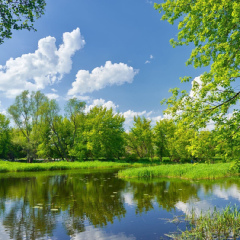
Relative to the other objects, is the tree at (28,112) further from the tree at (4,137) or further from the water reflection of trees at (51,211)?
the water reflection of trees at (51,211)

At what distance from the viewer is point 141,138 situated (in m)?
58.3

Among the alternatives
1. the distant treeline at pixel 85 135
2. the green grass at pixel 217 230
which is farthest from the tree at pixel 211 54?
the distant treeline at pixel 85 135

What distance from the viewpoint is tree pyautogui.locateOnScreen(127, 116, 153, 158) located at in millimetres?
57938

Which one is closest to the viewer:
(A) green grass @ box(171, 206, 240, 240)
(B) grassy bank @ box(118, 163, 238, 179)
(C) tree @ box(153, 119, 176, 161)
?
(A) green grass @ box(171, 206, 240, 240)

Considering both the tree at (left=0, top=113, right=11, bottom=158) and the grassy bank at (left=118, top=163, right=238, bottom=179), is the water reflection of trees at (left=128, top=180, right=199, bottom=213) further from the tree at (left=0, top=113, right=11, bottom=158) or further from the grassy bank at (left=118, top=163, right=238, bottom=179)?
the tree at (left=0, top=113, right=11, bottom=158)

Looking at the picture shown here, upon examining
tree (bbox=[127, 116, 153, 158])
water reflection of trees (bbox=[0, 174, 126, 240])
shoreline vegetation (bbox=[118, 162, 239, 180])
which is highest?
tree (bbox=[127, 116, 153, 158])

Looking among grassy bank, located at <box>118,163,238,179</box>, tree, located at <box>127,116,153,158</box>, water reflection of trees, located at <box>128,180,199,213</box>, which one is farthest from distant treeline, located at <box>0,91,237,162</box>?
water reflection of trees, located at <box>128,180,199,213</box>

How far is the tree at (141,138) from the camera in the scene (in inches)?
2281

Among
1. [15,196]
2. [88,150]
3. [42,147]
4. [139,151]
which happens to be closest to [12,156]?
[42,147]

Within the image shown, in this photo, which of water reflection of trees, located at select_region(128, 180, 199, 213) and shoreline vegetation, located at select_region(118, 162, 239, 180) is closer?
water reflection of trees, located at select_region(128, 180, 199, 213)

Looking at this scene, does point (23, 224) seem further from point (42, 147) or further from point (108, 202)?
point (42, 147)

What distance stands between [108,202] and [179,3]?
502 inches

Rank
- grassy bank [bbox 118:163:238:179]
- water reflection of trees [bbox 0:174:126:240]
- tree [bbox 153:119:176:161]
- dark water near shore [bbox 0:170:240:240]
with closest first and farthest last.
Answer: dark water near shore [bbox 0:170:240:240], water reflection of trees [bbox 0:174:126:240], grassy bank [bbox 118:163:238:179], tree [bbox 153:119:176:161]

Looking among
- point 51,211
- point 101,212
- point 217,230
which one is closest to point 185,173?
point 101,212
